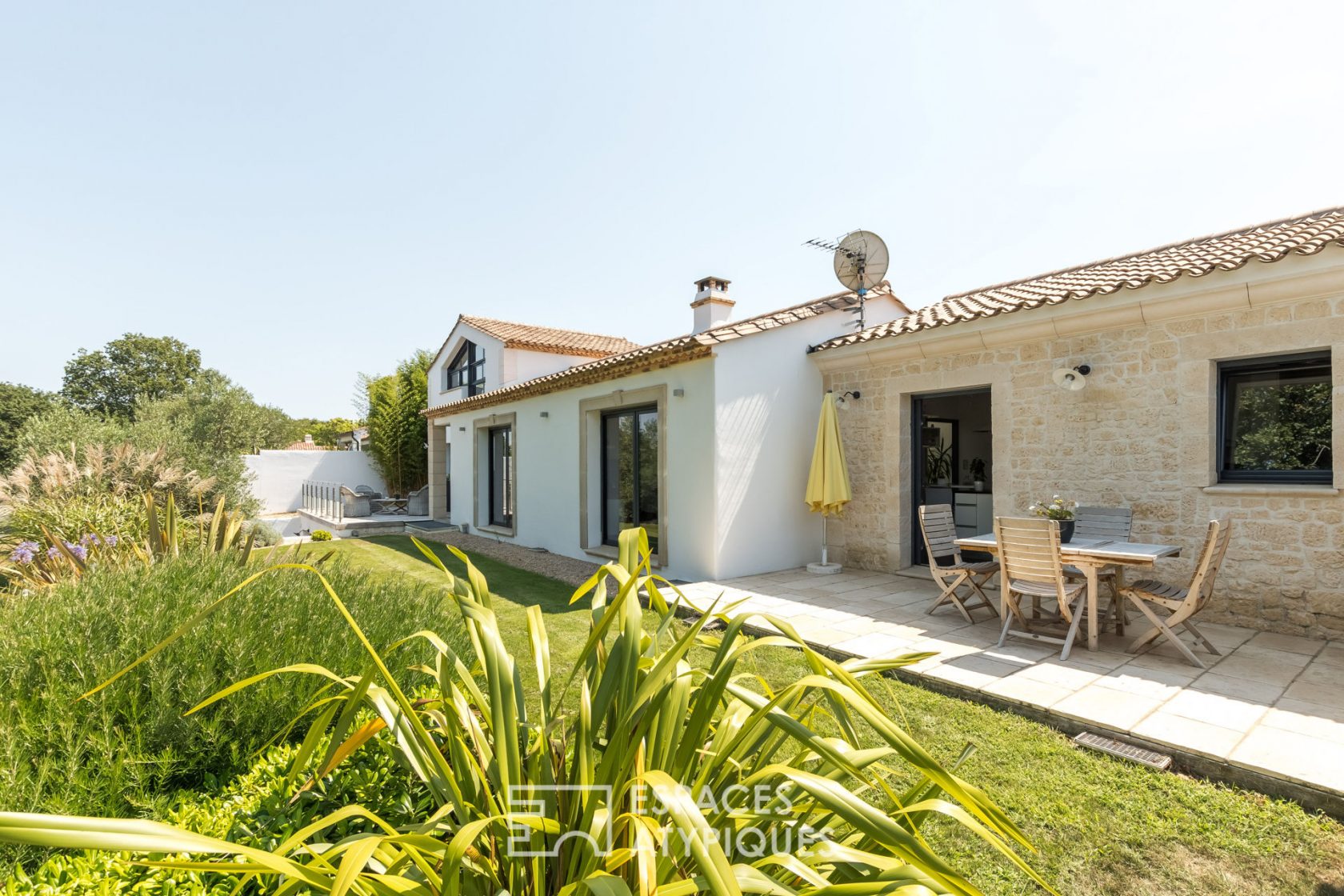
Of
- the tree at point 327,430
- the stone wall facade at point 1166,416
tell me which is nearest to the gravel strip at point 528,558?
the stone wall facade at point 1166,416

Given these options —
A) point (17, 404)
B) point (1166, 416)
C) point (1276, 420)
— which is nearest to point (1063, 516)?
point (1166, 416)

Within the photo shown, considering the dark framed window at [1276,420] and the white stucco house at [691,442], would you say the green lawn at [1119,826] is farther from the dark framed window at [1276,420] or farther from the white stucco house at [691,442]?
the white stucco house at [691,442]

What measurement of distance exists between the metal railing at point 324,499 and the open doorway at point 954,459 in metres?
16.3

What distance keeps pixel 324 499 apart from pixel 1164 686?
74.4ft

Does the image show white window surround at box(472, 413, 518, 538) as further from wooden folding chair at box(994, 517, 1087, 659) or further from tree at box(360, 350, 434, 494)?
wooden folding chair at box(994, 517, 1087, 659)

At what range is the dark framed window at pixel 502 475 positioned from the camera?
1496cm

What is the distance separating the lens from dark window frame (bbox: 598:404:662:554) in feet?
33.7

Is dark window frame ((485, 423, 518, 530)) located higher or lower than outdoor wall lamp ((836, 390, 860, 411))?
lower

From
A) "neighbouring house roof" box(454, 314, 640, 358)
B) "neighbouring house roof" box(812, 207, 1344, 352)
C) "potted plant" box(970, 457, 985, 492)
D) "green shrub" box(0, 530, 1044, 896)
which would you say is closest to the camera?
"green shrub" box(0, 530, 1044, 896)

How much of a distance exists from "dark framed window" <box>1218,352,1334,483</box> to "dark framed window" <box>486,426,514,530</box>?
12736 mm

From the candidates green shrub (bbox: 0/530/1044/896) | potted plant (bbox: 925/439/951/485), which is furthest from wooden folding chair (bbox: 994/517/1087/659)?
potted plant (bbox: 925/439/951/485)

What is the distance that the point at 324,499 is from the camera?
68.1ft

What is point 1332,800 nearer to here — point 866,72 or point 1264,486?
point 1264,486

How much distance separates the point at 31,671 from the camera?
217cm
